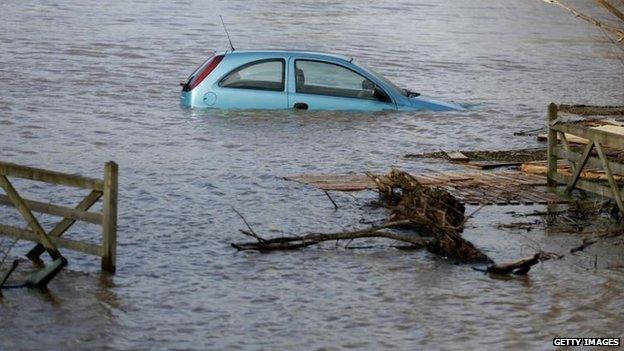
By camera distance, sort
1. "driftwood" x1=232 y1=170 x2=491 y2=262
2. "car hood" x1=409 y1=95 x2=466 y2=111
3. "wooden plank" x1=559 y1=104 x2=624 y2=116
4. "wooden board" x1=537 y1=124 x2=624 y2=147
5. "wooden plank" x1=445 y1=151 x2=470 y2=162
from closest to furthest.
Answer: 1. "driftwood" x1=232 y1=170 x2=491 y2=262
2. "wooden plank" x1=445 y1=151 x2=470 y2=162
3. "wooden board" x1=537 y1=124 x2=624 y2=147
4. "car hood" x1=409 y1=95 x2=466 y2=111
5. "wooden plank" x1=559 y1=104 x2=624 y2=116

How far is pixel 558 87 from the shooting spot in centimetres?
2683

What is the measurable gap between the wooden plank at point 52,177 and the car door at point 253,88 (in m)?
8.77

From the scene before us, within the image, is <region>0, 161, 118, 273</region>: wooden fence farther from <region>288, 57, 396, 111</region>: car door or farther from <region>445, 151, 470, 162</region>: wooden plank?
<region>288, 57, 396, 111</region>: car door

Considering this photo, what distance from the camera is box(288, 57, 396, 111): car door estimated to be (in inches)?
755

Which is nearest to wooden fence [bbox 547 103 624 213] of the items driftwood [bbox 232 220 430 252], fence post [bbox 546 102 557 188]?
fence post [bbox 546 102 557 188]

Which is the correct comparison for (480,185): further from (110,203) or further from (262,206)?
(110,203)

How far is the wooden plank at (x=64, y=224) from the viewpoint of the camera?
10492 mm

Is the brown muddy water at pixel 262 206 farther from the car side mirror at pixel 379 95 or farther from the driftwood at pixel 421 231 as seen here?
the car side mirror at pixel 379 95

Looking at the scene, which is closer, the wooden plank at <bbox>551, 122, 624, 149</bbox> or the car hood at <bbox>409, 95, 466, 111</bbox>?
the wooden plank at <bbox>551, 122, 624, 149</bbox>

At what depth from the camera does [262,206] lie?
13.8m

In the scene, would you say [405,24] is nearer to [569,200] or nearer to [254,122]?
[254,122]

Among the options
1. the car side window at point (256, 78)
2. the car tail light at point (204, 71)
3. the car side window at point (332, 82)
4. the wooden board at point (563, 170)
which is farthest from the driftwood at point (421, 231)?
the car tail light at point (204, 71)

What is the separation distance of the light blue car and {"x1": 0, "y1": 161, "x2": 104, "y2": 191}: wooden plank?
8.66 meters

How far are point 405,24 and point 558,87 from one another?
14.8m
